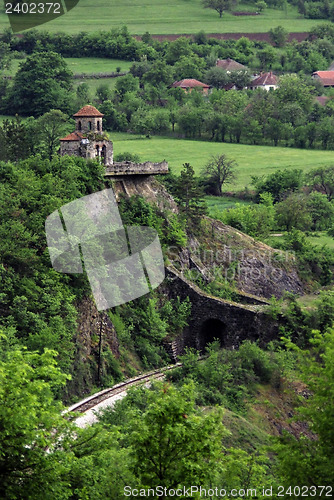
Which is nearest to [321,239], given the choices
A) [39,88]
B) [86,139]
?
[86,139]

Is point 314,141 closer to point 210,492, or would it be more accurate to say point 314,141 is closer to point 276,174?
point 276,174

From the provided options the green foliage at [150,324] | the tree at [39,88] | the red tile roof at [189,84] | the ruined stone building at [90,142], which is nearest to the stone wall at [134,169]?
→ the ruined stone building at [90,142]

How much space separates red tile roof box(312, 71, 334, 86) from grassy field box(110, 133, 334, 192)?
47.5 meters

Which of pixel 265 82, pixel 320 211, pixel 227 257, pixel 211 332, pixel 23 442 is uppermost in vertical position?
pixel 23 442

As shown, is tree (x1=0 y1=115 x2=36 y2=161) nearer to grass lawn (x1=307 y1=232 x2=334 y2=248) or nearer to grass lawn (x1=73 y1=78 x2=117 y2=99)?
grass lawn (x1=307 y1=232 x2=334 y2=248)

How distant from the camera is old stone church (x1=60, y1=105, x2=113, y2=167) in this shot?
78250 millimetres

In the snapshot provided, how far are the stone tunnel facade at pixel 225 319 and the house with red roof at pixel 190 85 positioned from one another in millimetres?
92172

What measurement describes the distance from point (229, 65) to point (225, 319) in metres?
111

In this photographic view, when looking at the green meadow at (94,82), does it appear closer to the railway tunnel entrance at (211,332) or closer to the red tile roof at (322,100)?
the red tile roof at (322,100)

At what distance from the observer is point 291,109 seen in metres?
156

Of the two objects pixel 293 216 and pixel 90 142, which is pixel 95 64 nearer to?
pixel 293 216

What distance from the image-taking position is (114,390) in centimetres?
6419

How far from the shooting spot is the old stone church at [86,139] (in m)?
78.2

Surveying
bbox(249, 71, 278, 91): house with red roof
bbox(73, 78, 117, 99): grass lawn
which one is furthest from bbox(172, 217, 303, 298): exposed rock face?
bbox(249, 71, 278, 91): house with red roof
